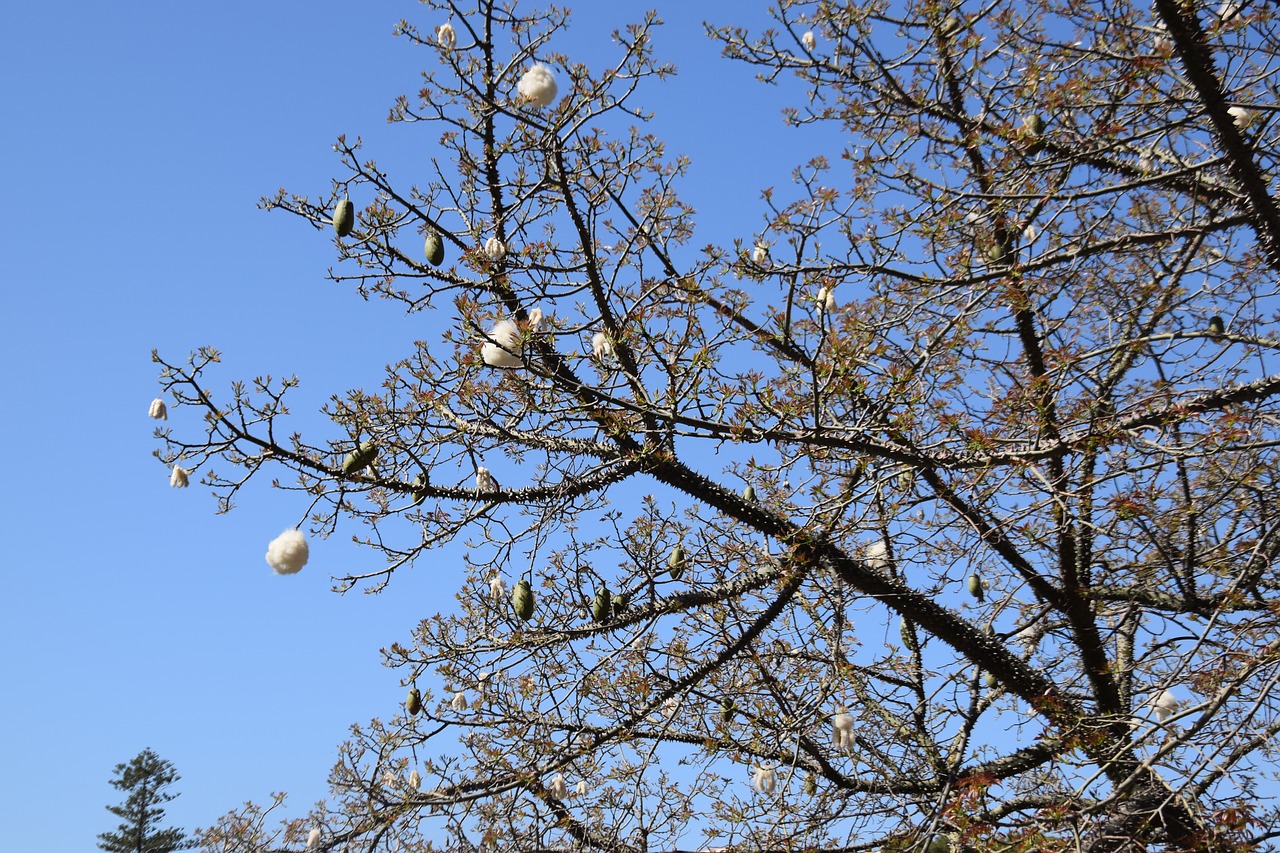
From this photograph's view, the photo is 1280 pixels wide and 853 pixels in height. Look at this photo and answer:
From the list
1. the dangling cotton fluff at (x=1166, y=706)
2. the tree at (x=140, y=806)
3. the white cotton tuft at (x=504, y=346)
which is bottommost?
the dangling cotton fluff at (x=1166, y=706)

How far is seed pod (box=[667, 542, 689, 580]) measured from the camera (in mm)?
6070

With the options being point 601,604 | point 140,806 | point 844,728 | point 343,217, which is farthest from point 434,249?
point 140,806

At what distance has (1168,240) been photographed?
200 inches

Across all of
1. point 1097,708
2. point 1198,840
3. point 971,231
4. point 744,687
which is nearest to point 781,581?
point 744,687

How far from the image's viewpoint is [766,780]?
5.96m

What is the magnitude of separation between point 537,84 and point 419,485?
7.34 ft

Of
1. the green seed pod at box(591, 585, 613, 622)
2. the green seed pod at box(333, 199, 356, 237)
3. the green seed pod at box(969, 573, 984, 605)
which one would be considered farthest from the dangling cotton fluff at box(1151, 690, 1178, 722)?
the green seed pod at box(333, 199, 356, 237)

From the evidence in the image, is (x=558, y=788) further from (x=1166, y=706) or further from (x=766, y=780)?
(x=1166, y=706)

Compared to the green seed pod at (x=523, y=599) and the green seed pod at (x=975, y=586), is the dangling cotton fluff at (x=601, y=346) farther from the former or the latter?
the green seed pod at (x=975, y=586)

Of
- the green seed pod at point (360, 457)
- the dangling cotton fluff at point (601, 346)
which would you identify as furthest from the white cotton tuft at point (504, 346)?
the green seed pod at point (360, 457)

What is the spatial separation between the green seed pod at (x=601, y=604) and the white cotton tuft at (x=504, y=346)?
1.94m

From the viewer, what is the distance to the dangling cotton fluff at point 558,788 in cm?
620

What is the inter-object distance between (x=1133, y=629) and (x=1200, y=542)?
2.44 ft

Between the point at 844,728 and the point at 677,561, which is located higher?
the point at 677,561
